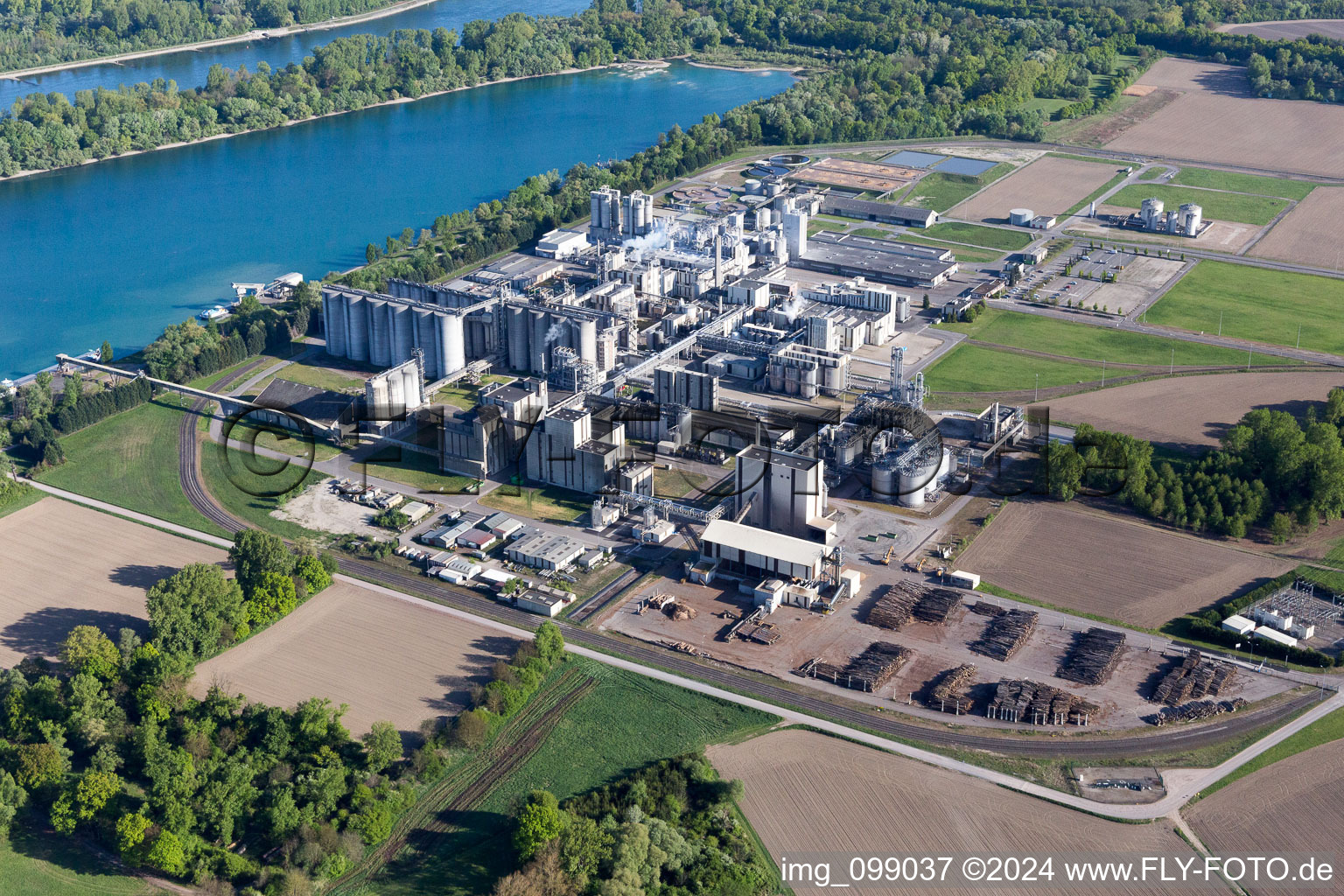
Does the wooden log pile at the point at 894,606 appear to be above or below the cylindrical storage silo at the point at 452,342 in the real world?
below

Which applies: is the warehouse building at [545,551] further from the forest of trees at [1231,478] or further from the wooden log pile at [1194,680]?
the wooden log pile at [1194,680]

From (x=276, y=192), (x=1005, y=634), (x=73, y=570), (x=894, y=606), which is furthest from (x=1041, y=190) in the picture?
(x=73, y=570)

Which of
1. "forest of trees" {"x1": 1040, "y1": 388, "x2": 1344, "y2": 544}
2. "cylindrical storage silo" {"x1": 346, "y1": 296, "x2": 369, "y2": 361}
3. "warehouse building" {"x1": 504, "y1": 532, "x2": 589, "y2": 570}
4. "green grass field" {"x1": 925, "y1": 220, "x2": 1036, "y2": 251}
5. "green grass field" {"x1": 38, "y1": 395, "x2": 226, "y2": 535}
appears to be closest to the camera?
"warehouse building" {"x1": 504, "y1": 532, "x2": 589, "y2": 570}

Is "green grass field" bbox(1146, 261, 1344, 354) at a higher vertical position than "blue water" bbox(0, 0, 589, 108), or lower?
lower

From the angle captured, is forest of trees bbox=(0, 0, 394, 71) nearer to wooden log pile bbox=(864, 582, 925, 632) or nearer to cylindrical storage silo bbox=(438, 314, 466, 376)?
cylindrical storage silo bbox=(438, 314, 466, 376)

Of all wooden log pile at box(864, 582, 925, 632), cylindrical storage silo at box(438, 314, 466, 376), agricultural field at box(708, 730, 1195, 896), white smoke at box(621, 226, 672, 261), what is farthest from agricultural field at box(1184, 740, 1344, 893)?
white smoke at box(621, 226, 672, 261)

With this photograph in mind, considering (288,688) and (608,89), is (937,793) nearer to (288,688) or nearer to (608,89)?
(288,688)

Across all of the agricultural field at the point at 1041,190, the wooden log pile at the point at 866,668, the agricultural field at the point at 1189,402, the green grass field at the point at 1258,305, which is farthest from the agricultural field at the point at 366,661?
the agricultural field at the point at 1041,190
